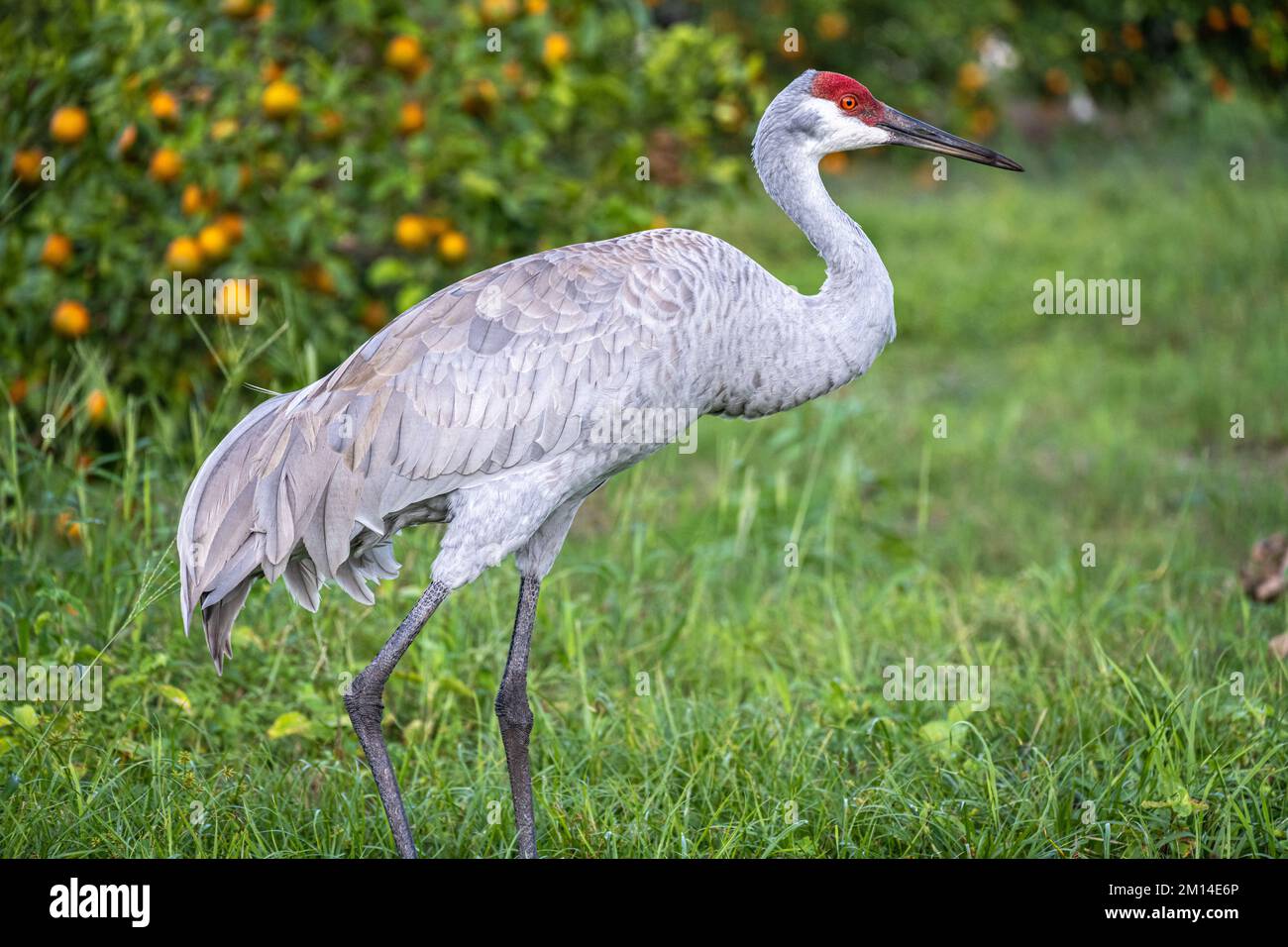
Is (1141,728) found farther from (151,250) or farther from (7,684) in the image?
(151,250)

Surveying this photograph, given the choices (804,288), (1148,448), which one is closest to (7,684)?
(1148,448)

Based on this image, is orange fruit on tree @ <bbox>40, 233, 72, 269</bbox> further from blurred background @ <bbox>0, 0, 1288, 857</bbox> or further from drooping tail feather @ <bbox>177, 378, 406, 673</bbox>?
drooping tail feather @ <bbox>177, 378, 406, 673</bbox>

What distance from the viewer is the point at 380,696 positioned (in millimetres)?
3455

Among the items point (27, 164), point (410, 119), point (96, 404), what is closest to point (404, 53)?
point (410, 119)

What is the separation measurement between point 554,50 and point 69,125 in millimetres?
1636

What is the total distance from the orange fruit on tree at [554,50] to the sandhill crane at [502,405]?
1976mm

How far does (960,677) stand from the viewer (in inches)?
166

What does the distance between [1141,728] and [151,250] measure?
3.48 metres

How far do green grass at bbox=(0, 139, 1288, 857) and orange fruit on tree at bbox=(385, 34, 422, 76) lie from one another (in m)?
0.94

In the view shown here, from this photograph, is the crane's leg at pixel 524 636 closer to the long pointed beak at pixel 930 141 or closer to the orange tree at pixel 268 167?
the long pointed beak at pixel 930 141

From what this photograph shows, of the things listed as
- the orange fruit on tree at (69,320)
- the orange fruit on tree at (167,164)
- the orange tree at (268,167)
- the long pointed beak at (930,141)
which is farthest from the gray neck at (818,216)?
the orange fruit on tree at (69,320)

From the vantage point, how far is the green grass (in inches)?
139

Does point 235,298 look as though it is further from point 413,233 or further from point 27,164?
point 27,164

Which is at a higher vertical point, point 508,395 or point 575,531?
point 508,395
